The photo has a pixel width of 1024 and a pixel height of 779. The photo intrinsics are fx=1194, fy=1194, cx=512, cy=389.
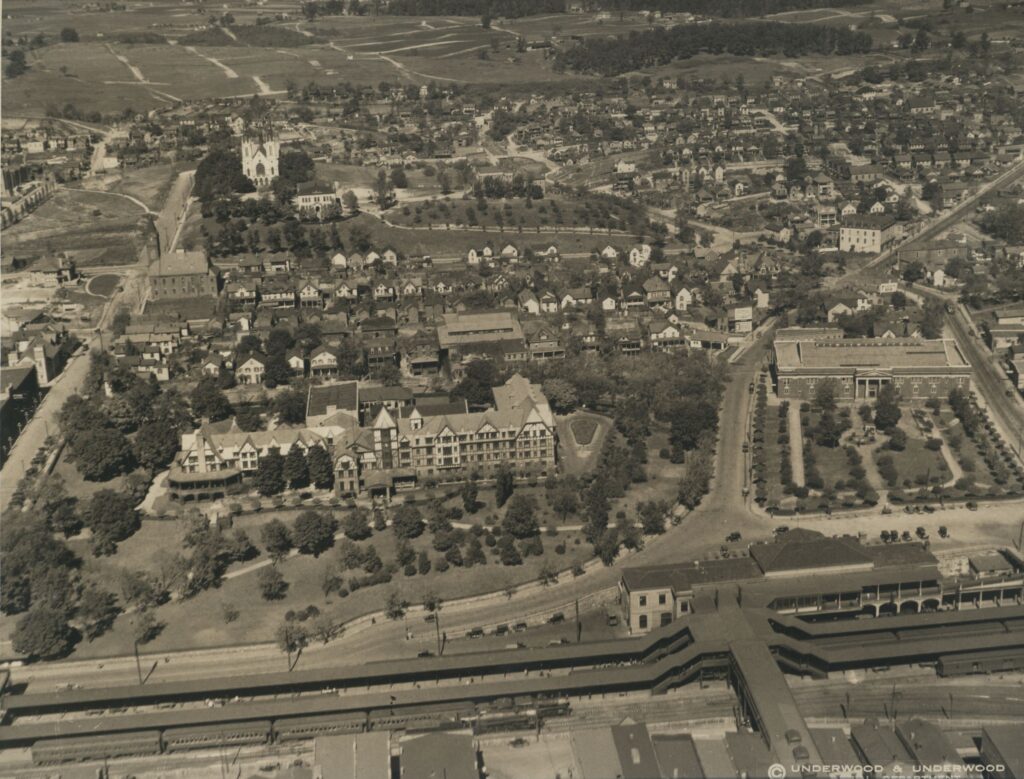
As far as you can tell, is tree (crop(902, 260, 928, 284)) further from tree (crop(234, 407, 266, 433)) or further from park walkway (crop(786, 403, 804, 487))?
tree (crop(234, 407, 266, 433))

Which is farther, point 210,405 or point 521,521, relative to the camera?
point 210,405

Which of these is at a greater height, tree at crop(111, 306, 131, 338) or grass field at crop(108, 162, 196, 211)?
tree at crop(111, 306, 131, 338)

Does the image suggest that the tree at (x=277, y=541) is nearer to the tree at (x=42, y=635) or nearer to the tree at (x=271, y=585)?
the tree at (x=271, y=585)

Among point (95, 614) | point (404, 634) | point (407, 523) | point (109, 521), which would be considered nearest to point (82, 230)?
point (109, 521)

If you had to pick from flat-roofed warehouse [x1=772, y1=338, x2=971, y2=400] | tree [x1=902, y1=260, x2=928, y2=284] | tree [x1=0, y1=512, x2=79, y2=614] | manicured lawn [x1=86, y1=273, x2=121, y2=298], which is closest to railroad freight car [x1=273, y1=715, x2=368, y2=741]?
tree [x1=0, y1=512, x2=79, y2=614]

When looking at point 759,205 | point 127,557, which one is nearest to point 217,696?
point 127,557

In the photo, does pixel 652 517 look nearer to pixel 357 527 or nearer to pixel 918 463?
A: pixel 357 527
